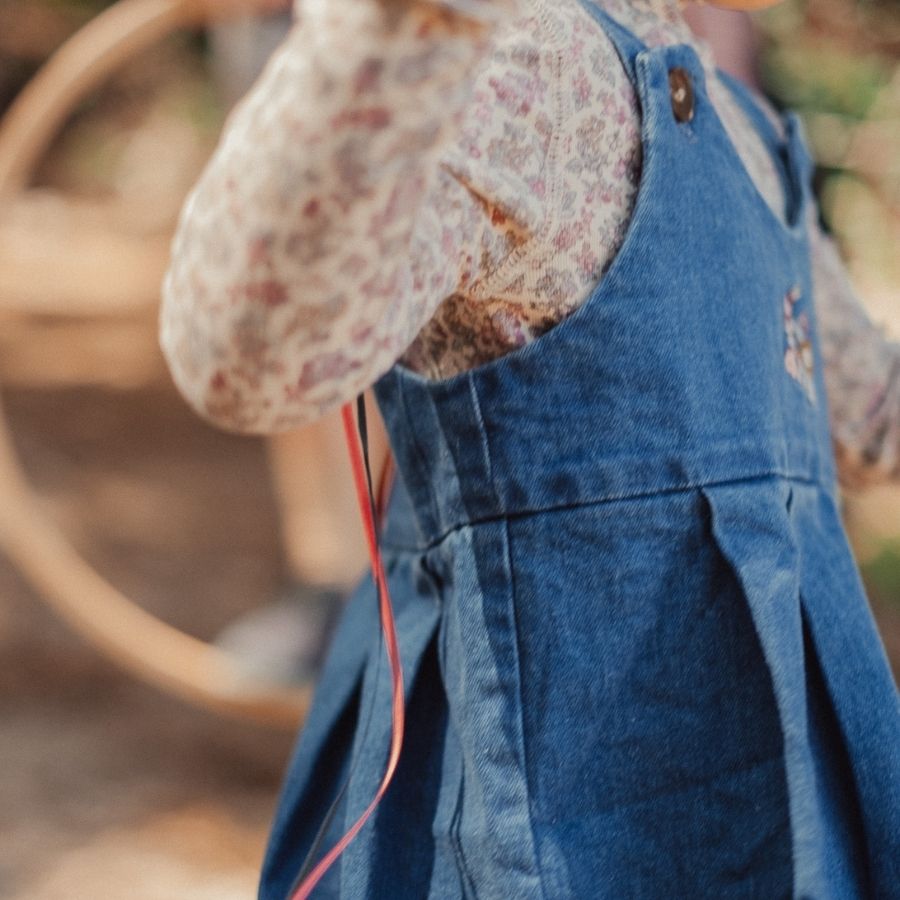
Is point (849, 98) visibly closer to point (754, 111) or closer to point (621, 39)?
point (754, 111)

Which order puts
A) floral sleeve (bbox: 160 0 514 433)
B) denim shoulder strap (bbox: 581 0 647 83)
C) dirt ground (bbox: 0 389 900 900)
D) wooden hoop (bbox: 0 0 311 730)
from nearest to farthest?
1. floral sleeve (bbox: 160 0 514 433)
2. denim shoulder strap (bbox: 581 0 647 83)
3. wooden hoop (bbox: 0 0 311 730)
4. dirt ground (bbox: 0 389 900 900)

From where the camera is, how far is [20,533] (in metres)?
1.13

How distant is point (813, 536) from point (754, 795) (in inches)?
3.8

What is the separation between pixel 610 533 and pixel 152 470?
1.51m

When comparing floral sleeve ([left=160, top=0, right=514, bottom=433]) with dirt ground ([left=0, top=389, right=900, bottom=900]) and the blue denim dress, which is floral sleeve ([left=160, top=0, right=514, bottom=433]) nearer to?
the blue denim dress

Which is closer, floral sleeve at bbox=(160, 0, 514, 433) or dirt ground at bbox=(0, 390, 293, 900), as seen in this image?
floral sleeve at bbox=(160, 0, 514, 433)

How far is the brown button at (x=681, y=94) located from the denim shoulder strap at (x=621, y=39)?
0.01 meters

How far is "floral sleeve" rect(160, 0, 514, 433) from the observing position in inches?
10.7

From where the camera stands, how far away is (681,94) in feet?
1.26

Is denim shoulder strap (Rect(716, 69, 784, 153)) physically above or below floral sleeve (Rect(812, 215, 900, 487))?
above

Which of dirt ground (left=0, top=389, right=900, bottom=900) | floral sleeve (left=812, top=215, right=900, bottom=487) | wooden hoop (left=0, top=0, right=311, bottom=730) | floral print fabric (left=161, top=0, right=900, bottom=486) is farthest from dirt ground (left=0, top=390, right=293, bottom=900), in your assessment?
floral print fabric (left=161, top=0, right=900, bottom=486)

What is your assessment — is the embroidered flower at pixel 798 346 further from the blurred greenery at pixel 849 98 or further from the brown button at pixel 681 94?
the blurred greenery at pixel 849 98

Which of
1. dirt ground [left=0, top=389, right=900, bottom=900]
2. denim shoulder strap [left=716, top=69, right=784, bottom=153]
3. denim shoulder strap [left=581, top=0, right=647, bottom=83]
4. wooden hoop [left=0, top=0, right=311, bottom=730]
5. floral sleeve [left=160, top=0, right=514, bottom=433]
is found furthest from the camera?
dirt ground [left=0, top=389, right=900, bottom=900]

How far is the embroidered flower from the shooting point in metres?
0.43
